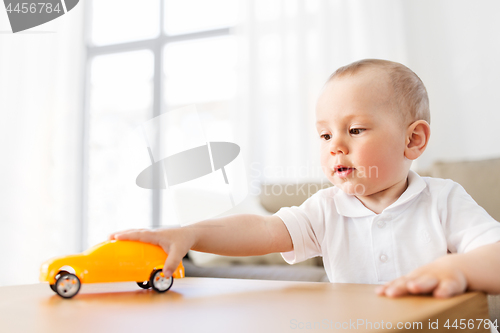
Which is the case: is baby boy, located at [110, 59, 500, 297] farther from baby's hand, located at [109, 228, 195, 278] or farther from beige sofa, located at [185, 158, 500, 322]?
beige sofa, located at [185, 158, 500, 322]

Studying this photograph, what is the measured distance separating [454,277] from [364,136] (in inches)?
13.7

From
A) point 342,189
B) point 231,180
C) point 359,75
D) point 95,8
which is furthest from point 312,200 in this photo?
point 95,8

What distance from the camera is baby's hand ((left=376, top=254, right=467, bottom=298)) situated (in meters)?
0.40

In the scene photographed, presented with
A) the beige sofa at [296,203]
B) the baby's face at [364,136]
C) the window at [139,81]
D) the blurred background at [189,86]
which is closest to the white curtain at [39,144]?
the blurred background at [189,86]

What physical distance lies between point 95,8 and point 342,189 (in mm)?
3560

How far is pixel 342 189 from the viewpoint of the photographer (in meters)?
0.76

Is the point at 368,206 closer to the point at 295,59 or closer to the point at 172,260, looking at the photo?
the point at 172,260

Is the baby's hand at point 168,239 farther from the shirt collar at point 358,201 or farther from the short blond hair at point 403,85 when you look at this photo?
the short blond hair at point 403,85

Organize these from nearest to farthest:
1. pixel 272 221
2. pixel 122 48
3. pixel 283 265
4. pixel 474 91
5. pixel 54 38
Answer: pixel 272 221 → pixel 283 265 → pixel 474 91 → pixel 54 38 → pixel 122 48

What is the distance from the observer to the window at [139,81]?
10.8ft

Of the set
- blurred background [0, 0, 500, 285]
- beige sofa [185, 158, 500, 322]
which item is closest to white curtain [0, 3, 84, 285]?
blurred background [0, 0, 500, 285]

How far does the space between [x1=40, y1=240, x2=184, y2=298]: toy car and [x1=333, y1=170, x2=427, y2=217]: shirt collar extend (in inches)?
14.0

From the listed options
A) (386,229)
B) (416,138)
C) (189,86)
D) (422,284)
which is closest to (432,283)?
(422,284)

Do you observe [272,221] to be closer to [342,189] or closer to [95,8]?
[342,189]
